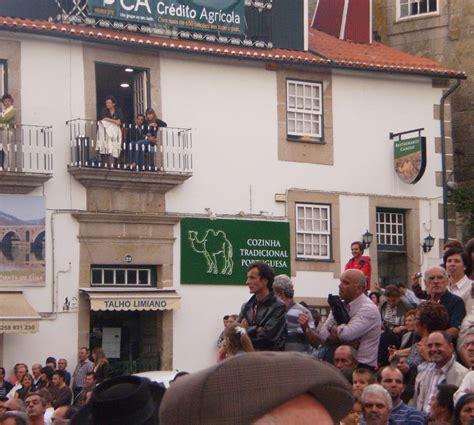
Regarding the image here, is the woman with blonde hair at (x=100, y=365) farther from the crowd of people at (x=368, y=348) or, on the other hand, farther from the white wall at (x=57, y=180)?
the crowd of people at (x=368, y=348)

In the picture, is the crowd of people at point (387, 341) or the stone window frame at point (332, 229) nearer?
the crowd of people at point (387, 341)

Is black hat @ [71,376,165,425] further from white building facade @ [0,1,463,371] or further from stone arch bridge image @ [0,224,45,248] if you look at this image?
stone arch bridge image @ [0,224,45,248]

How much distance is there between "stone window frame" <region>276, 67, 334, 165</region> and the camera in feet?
95.9

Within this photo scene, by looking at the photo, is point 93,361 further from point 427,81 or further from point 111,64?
point 427,81

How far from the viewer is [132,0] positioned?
27297 mm

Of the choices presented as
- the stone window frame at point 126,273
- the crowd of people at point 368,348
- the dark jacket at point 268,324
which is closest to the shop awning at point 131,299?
the stone window frame at point 126,273

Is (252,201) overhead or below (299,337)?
overhead

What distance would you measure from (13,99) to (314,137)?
7.23 m

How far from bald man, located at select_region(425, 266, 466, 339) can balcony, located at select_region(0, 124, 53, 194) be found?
48.1 feet

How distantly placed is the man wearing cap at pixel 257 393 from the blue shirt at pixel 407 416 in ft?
24.2

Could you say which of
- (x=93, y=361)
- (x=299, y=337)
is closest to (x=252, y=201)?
(x=93, y=361)

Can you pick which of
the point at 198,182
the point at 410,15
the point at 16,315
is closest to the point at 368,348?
the point at 16,315

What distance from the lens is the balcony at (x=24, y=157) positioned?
2520 centimetres

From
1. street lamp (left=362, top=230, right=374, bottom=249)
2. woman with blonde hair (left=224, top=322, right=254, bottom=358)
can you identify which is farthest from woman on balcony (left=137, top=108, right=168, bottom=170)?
woman with blonde hair (left=224, top=322, right=254, bottom=358)
